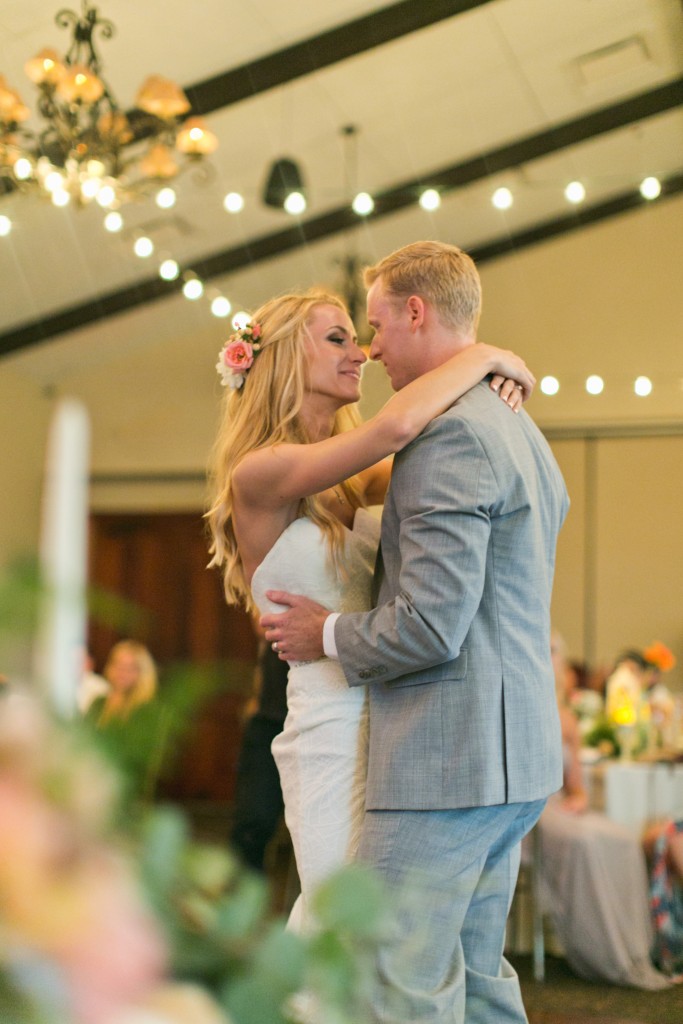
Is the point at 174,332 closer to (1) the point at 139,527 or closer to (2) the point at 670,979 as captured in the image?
(1) the point at 139,527

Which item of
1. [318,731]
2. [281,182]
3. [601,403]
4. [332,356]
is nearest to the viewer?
[318,731]

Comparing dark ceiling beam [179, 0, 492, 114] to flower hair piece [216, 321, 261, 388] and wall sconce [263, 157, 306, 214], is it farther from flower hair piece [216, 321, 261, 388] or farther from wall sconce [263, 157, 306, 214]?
flower hair piece [216, 321, 261, 388]

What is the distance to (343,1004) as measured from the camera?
1.43 ft

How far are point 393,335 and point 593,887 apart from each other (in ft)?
9.86

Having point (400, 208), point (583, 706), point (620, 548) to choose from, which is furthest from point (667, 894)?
point (400, 208)

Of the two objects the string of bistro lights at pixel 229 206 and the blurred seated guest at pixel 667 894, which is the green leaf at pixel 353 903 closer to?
the blurred seated guest at pixel 667 894

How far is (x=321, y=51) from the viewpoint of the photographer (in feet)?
19.6

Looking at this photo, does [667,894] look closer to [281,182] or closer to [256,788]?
[256,788]

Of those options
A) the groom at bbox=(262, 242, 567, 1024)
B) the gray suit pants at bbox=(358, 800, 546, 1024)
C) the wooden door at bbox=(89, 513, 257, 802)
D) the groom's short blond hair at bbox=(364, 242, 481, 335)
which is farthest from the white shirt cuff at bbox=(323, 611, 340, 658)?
the wooden door at bbox=(89, 513, 257, 802)

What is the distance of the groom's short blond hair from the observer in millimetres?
1910

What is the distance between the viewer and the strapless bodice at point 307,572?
6.37 ft

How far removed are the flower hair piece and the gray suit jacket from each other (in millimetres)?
409

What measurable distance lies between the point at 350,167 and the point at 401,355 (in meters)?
5.84

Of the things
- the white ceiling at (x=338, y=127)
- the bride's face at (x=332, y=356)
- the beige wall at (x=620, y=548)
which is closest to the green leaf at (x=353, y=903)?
the bride's face at (x=332, y=356)
